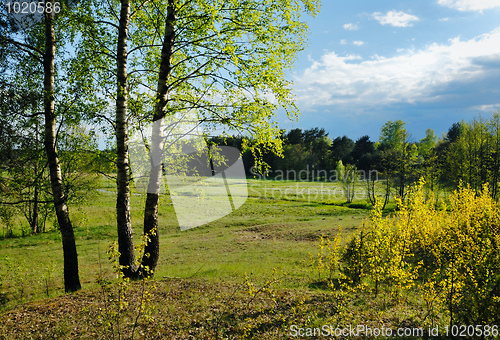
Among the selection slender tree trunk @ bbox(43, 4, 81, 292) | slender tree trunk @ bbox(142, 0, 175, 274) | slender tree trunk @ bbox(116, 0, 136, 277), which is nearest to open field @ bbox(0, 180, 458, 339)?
slender tree trunk @ bbox(142, 0, 175, 274)

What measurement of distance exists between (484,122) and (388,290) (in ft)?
130

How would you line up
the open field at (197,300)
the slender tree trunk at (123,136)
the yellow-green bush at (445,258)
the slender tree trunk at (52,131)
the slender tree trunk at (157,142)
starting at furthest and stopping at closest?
the slender tree trunk at (157,142) < the slender tree trunk at (52,131) < the slender tree trunk at (123,136) < the yellow-green bush at (445,258) < the open field at (197,300)

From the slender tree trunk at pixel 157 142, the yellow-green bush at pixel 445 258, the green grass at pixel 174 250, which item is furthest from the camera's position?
the green grass at pixel 174 250

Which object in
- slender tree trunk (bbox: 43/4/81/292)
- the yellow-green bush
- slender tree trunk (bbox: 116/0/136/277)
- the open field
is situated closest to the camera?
the open field

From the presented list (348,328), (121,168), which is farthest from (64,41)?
(348,328)

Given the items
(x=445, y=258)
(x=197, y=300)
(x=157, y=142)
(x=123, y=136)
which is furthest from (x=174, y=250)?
(x=445, y=258)

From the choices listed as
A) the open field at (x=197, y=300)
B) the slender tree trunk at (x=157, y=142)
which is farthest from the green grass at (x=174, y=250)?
the slender tree trunk at (x=157, y=142)

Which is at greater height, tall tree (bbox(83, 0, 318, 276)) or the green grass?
tall tree (bbox(83, 0, 318, 276))

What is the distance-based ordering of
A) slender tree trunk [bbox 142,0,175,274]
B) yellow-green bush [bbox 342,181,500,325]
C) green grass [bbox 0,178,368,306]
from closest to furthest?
yellow-green bush [bbox 342,181,500,325] → slender tree trunk [bbox 142,0,175,274] → green grass [bbox 0,178,368,306]

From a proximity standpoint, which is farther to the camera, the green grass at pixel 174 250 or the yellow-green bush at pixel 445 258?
the green grass at pixel 174 250

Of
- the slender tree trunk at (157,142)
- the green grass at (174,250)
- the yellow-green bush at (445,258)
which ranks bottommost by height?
the green grass at (174,250)

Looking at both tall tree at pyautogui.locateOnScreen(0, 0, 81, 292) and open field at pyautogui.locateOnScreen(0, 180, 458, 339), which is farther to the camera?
tall tree at pyautogui.locateOnScreen(0, 0, 81, 292)

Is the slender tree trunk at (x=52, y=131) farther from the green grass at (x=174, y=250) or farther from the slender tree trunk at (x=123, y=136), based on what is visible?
the slender tree trunk at (x=123, y=136)

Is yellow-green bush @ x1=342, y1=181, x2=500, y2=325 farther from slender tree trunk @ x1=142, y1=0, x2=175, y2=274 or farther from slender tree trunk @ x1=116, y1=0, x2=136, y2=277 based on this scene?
slender tree trunk @ x1=116, y1=0, x2=136, y2=277
